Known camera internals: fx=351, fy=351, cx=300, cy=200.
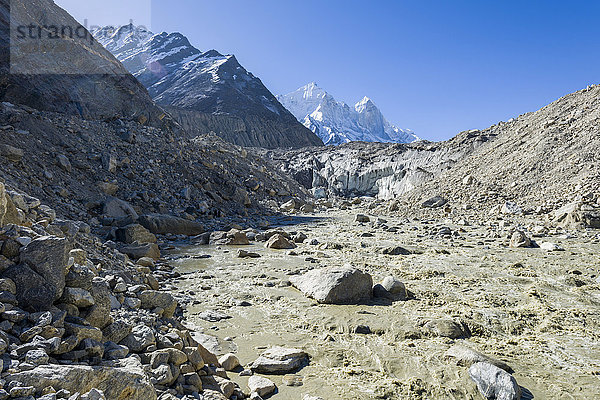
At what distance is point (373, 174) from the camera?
132 ft

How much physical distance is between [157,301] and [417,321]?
3.57 meters

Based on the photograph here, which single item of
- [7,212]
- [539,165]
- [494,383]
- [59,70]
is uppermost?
[59,70]

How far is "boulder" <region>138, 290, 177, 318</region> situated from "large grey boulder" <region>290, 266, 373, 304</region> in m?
2.43

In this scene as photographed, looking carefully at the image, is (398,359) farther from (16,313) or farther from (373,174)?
(373,174)

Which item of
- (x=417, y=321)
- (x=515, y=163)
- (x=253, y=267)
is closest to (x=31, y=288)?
(x=417, y=321)

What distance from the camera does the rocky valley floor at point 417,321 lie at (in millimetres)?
3615

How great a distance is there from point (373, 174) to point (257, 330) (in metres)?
36.7

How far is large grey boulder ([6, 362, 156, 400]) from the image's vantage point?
6.57 ft

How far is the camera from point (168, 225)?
12992 mm

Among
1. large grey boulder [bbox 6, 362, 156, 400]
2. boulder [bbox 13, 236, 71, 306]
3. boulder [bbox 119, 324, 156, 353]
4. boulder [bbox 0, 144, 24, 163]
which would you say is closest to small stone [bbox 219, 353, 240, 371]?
boulder [bbox 119, 324, 156, 353]

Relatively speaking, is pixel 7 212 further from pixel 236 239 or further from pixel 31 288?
pixel 236 239

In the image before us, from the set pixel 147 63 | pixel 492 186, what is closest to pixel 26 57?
Result: pixel 492 186

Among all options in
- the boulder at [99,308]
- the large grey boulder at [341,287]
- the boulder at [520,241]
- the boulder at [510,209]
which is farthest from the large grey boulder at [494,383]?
the boulder at [510,209]

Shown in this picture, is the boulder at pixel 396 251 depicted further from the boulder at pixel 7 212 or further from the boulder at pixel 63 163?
the boulder at pixel 63 163
